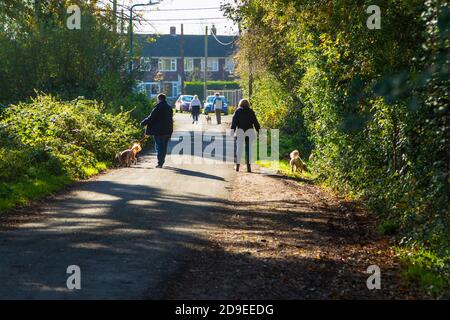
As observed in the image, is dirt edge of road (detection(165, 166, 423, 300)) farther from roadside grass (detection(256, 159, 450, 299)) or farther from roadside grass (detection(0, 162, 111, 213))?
roadside grass (detection(0, 162, 111, 213))

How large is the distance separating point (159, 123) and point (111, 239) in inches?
479

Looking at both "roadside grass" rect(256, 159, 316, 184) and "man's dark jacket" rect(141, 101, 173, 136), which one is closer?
"roadside grass" rect(256, 159, 316, 184)

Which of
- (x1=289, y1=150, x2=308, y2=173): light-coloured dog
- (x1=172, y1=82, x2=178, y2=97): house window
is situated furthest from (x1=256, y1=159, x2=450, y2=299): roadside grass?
(x1=172, y1=82, x2=178, y2=97): house window

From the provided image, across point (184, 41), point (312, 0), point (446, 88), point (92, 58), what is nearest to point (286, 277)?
point (446, 88)

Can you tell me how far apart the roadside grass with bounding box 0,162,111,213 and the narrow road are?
41cm

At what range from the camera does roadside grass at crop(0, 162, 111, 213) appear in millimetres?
14852

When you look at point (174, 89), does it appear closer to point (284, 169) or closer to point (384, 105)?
point (284, 169)

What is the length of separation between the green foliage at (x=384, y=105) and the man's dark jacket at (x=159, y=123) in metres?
4.12

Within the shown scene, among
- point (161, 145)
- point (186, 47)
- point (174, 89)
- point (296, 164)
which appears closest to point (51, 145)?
point (161, 145)

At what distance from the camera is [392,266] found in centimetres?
1066

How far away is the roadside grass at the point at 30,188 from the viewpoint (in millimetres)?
14852

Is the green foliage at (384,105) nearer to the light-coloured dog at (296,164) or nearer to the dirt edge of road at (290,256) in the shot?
the dirt edge of road at (290,256)
